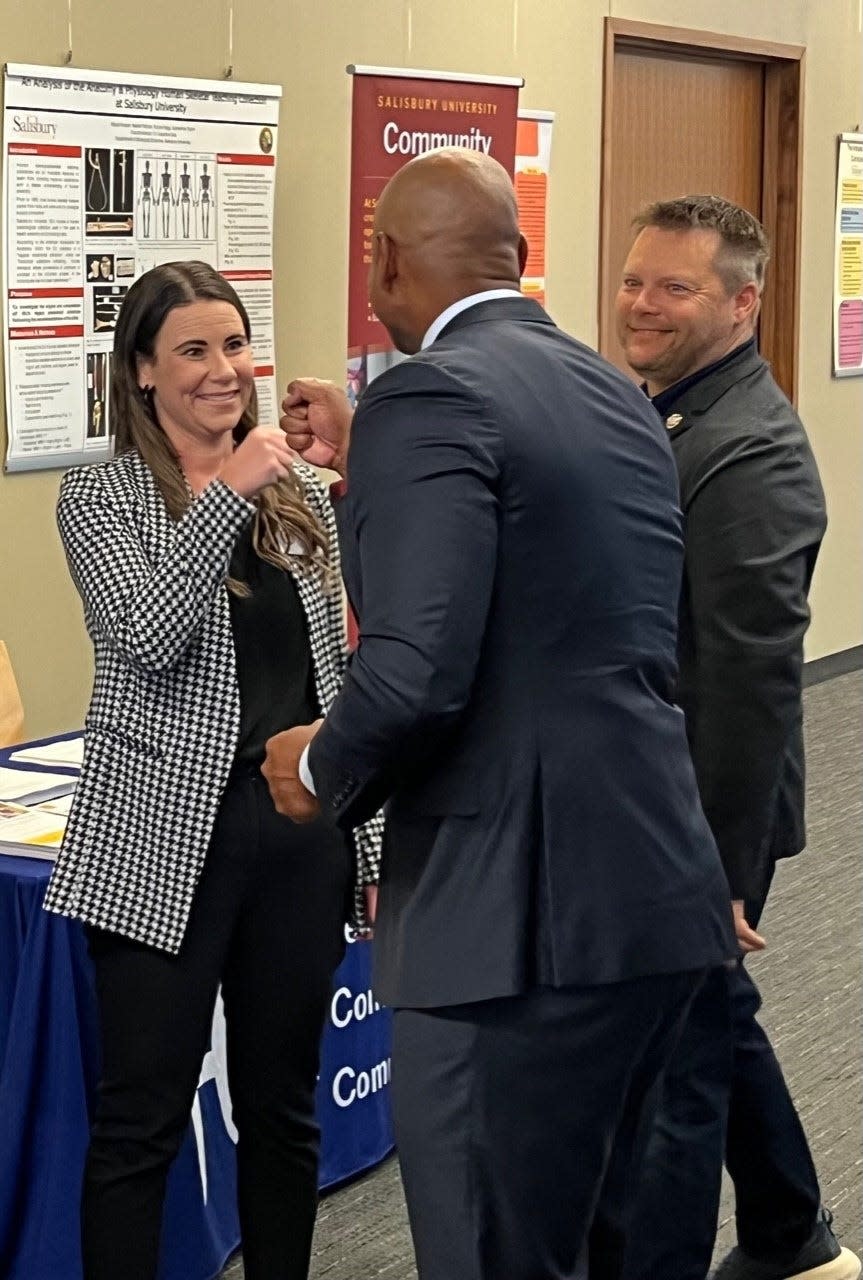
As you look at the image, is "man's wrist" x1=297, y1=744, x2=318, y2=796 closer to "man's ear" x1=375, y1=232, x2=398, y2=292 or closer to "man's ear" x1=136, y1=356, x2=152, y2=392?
"man's ear" x1=375, y1=232, x2=398, y2=292

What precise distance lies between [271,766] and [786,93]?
5829 millimetres

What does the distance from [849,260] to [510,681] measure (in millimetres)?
6260

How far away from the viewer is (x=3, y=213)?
12.3 feet

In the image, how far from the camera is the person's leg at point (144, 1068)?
213 centimetres

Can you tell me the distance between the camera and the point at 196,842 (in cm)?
212

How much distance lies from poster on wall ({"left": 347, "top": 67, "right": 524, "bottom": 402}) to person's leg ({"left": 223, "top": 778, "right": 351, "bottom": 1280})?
2465mm

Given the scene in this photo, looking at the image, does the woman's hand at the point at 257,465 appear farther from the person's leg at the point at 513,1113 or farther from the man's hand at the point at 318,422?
the person's leg at the point at 513,1113

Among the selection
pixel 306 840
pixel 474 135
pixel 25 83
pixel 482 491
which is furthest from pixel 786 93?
pixel 482 491

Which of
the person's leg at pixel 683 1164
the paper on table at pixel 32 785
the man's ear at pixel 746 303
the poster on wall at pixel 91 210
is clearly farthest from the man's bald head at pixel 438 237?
the poster on wall at pixel 91 210

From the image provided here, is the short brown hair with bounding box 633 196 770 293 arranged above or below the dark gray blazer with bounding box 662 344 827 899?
above

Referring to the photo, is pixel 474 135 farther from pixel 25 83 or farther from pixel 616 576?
pixel 616 576

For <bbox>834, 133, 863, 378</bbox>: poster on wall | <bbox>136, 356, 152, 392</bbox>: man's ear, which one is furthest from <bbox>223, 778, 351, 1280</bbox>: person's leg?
<bbox>834, 133, 863, 378</bbox>: poster on wall

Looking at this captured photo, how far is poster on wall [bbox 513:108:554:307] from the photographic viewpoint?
544 centimetres

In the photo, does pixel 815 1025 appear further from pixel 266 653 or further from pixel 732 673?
pixel 266 653
